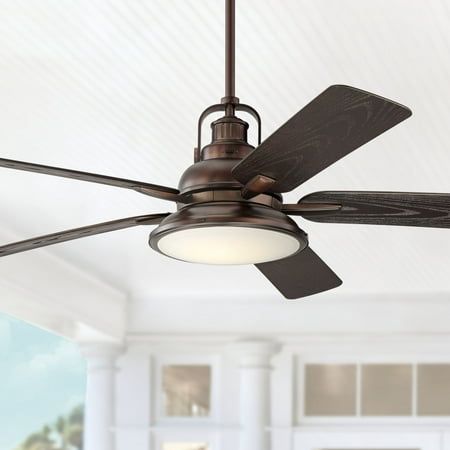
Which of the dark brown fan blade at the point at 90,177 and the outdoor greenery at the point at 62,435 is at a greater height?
the dark brown fan blade at the point at 90,177

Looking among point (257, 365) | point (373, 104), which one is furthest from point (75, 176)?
point (257, 365)

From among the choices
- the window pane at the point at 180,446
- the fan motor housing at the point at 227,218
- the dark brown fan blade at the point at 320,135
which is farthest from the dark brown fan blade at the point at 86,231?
the window pane at the point at 180,446

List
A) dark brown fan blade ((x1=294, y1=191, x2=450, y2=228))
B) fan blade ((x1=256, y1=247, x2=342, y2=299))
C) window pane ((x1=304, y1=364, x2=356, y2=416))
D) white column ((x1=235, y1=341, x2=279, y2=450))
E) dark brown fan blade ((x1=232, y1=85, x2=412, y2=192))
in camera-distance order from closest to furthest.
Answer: dark brown fan blade ((x1=232, y1=85, x2=412, y2=192)), dark brown fan blade ((x1=294, y1=191, x2=450, y2=228)), fan blade ((x1=256, y1=247, x2=342, y2=299)), white column ((x1=235, y1=341, x2=279, y2=450)), window pane ((x1=304, y1=364, x2=356, y2=416))

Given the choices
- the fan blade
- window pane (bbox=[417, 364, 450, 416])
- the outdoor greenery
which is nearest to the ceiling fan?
the fan blade

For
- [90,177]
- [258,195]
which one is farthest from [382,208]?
[90,177]

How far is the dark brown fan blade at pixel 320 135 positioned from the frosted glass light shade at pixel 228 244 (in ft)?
0.32

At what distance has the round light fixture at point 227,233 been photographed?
6.57 feet

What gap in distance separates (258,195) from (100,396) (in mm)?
4077

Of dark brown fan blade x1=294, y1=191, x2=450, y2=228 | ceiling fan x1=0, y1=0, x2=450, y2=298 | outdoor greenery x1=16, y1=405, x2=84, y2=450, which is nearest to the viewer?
ceiling fan x1=0, y1=0, x2=450, y2=298

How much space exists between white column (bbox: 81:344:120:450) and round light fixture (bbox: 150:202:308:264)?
3918mm

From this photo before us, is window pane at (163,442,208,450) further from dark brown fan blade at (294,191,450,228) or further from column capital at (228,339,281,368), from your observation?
dark brown fan blade at (294,191,450,228)

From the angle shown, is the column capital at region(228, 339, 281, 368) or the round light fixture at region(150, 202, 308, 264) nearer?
the round light fixture at region(150, 202, 308, 264)

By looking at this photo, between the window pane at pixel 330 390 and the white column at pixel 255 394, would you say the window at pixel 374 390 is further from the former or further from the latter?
the white column at pixel 255 394

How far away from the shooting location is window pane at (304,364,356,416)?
19.1 ft
